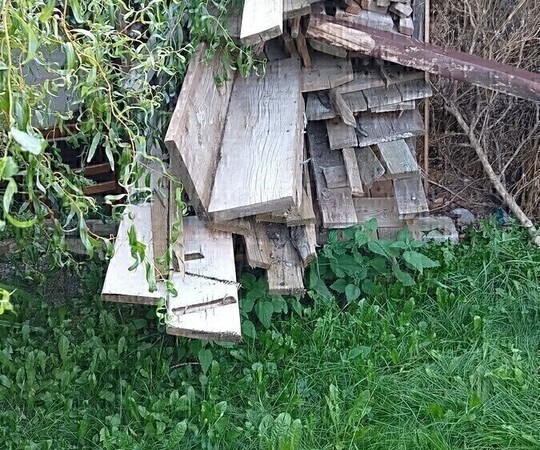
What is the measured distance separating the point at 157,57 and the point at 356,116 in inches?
70.5

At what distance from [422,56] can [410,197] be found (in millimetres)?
925

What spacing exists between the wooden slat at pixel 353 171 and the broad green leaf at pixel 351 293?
541 millimetres

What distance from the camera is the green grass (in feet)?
Result: 9.83

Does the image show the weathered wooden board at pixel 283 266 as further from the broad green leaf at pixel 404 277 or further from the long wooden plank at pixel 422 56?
the long wooden plank at pixel 422 56

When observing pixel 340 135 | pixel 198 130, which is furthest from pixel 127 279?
pixel 340 135

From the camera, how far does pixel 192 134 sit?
287 cm

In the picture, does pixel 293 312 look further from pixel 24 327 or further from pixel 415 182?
pixel 24 327

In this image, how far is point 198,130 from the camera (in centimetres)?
296

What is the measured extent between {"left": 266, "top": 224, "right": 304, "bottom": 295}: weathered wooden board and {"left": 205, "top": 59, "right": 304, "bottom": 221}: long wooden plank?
382 mm

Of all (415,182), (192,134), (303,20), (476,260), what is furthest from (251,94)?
(476,260)

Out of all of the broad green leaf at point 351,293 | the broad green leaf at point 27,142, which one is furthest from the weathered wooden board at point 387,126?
the broad green leaf at point 27,142

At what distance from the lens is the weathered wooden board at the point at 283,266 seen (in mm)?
3373

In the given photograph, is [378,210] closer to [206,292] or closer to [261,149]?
[261,149]

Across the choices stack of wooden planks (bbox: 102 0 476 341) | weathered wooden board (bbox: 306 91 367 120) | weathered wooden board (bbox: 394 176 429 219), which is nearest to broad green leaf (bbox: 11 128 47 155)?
stack of wooden planks (bbox: 102 0 476 341)
